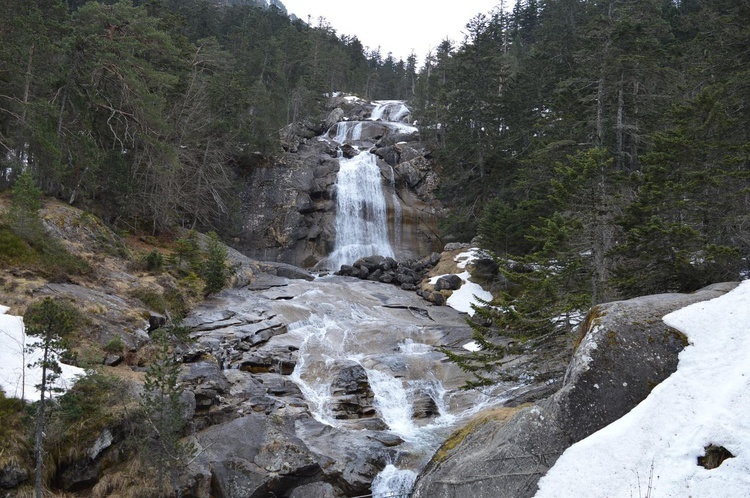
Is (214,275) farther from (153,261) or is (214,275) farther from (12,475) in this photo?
(12,475)

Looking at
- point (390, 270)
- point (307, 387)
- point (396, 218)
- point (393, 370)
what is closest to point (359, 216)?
point (396, 218)

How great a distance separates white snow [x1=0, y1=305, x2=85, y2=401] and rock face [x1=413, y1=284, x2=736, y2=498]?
7.54 metres

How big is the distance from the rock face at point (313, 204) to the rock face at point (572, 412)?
29.0m

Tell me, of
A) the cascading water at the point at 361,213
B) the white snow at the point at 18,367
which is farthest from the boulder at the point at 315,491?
the cascading water at the point at 361,213

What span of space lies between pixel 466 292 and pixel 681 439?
19808 millimetres

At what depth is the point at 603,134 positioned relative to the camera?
2291 cm

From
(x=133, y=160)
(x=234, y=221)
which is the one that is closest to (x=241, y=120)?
(x=234, y=221)

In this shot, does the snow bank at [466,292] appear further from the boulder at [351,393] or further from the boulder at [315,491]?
the boulder at [315,491]

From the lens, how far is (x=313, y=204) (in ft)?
126

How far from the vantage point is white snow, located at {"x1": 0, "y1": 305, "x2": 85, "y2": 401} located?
908 cm

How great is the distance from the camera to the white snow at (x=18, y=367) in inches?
357

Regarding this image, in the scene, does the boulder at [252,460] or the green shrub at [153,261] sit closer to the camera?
the boulder at [252,460]

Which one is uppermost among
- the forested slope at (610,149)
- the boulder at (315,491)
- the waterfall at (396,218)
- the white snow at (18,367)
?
the forested slope at (610,149)

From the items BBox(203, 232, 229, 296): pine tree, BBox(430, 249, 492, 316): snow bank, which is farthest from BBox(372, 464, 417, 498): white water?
BBox(430, 249, 492, 316): snow bank
